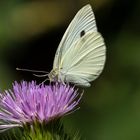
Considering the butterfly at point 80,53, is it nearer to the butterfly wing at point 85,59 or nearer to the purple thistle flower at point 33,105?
the butterfly wing at point 85,59

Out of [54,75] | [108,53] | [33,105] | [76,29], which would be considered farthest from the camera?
[108,53]

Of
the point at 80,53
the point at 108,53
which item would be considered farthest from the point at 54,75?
the point at 108,53

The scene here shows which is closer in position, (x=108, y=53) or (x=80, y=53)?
(x=80, y=53)

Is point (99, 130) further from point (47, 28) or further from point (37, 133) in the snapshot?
point (37, 133)

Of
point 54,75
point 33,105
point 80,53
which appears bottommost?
point 33,105

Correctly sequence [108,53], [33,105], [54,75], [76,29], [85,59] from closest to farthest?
[33,105] < [54,75] < [76,29] < [85,59] < [108,53]

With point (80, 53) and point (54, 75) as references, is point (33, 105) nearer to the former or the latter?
point (54, 75)
